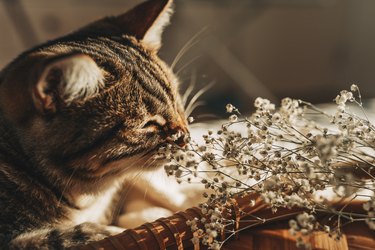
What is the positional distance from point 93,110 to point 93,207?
0.27 m

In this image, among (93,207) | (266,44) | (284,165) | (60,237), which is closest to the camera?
(284,165)

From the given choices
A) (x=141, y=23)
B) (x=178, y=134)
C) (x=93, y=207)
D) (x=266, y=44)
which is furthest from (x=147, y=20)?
(x=266, y=44)

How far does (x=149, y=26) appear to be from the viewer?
1.00m

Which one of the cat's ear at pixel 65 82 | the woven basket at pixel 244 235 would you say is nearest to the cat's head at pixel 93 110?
the cat's ear at pixel 65 82

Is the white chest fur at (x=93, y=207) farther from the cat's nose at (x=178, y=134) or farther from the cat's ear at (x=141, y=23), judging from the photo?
the cat's ear at (x=141, y=23)

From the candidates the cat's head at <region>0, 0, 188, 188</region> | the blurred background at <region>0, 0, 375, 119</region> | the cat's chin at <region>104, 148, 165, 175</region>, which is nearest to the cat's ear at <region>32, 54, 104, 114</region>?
the cat's head at <region>0, 0, 188, 188</region>

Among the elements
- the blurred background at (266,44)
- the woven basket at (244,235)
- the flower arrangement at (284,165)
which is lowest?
the woven basket at (244,235)

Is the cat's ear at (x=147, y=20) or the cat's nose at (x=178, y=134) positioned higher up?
the cat's ear at (x=147, y=20)

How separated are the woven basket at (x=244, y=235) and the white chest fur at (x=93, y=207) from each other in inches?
8.5

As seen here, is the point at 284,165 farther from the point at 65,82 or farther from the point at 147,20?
the point at 147,20

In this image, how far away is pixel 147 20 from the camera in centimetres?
100

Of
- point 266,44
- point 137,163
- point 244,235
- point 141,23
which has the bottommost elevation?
point 244,235

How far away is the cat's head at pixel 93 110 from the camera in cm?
77

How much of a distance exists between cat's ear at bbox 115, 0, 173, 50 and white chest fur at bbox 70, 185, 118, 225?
33cm
